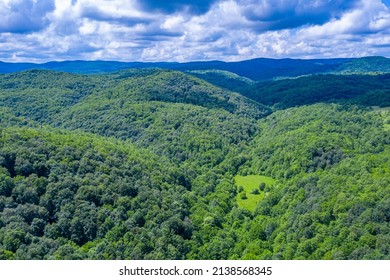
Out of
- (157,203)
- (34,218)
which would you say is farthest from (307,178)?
(34,218)

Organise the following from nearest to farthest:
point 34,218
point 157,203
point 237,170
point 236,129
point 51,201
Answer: point 34,218, point 51,201, point 157,203, point 237,170, point 236,129

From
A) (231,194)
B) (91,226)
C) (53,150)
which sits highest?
(53,150)

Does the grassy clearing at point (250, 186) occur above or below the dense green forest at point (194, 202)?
below

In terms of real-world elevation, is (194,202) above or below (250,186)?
above

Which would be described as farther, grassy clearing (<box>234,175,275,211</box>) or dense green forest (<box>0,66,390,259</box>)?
grassy clearing (<box>234,175,275,211</box>)

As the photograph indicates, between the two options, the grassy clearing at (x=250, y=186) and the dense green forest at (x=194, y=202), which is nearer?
the dense green forest at (x=194, y=202)

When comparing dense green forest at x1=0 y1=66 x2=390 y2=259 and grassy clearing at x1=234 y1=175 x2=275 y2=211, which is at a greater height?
dense green forest at x1=0 y1=66 x2=390 y2=259

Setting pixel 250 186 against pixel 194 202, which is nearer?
pixel 194 202
